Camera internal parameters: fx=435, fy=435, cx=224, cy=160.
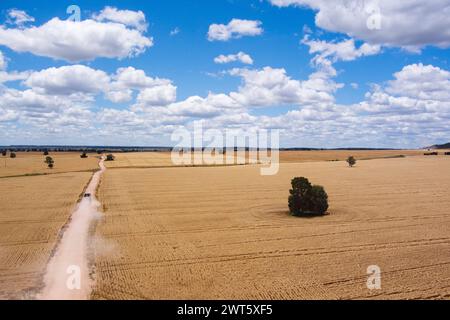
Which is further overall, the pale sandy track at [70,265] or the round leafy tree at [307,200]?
the round leafy tree at [307,200]

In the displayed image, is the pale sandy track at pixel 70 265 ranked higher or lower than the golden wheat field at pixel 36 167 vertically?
lower

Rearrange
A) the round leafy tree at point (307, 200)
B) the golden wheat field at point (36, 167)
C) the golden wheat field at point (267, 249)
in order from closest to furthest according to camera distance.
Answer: the golden wheat field at point (267, 249)
the round leafy tree at point (307, 200)
the golden wheat field at point (36, 167)

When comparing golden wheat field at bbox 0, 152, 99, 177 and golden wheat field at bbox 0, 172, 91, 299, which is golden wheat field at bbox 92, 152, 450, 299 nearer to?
golden wheat field at bbox 0, 172, 91, 299

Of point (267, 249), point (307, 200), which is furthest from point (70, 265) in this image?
point (307, 200)

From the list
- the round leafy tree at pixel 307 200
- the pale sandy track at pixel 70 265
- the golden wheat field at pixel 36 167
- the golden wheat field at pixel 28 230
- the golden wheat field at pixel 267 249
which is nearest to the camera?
the pale sandy track at pixel 70 265

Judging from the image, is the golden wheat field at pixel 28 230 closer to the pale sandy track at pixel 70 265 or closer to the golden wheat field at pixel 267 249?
the pale sandy track at pixel 70 265

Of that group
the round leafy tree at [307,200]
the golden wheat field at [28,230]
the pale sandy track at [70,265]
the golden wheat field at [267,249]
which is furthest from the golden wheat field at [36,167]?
the round leafy tree at [307,200]
